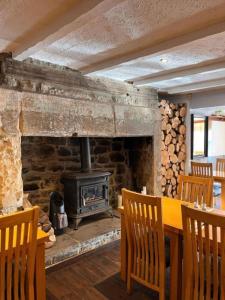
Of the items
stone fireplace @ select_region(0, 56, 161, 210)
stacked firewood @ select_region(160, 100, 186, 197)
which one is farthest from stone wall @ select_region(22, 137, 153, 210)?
stacked firewood @ select_region(160, 100, 186, 197)

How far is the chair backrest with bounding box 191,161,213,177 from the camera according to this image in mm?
4000

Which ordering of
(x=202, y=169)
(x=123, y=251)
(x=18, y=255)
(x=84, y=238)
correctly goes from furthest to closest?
(x=202, y=169)
(x=84, y=238)
(x=123, y=251)
(x=18, y=255)

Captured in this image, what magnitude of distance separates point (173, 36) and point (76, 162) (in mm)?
2211

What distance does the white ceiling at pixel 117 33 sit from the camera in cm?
151

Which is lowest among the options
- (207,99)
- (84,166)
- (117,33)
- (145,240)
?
(145,240)

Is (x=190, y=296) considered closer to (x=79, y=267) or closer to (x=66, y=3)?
(x=79, y=267)

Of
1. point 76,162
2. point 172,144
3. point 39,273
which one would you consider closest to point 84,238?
point 76,162

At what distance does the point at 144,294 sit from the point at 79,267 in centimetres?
78

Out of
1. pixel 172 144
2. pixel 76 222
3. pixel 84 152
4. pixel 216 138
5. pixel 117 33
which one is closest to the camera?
pixel 117 33

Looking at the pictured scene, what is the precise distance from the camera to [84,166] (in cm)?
342

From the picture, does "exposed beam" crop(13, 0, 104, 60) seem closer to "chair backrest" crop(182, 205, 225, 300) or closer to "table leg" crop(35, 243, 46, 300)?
"chair backrest" crop(182, 205, 225, 300)

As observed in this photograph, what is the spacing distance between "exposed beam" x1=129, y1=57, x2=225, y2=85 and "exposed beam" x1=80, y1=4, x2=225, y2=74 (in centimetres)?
72

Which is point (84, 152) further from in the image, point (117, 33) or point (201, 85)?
point (201, 85)

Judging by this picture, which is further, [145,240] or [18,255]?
[145,240]
